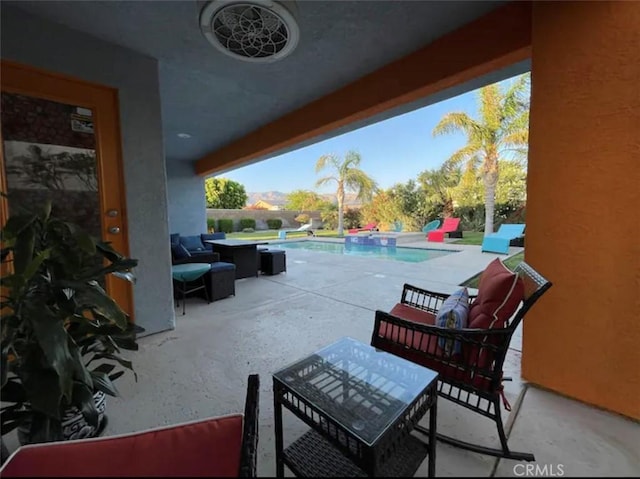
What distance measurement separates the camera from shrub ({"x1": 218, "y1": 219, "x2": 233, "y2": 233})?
582 inches

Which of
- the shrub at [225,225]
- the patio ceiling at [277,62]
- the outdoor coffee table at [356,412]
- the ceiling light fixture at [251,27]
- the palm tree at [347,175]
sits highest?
the palm tree at [347,175]

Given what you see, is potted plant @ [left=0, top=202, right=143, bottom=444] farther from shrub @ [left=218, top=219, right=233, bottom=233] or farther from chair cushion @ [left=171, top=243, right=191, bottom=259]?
shrub @ [left=218, top=219, right=233, bottom=233]

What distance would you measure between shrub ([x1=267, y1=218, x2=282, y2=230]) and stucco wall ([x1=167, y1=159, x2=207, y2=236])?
34.1 ft

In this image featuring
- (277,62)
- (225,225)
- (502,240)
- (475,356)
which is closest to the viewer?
(475,356)

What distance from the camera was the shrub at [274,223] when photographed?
708 inches

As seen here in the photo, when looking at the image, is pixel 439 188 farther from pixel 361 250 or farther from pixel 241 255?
pixel 241 255

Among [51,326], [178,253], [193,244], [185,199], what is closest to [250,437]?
[51,326]

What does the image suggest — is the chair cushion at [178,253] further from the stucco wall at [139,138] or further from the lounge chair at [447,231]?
the lounge chair at [447,231]

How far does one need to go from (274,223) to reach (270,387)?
16.6m

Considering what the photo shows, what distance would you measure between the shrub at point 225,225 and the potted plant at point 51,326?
14.0m

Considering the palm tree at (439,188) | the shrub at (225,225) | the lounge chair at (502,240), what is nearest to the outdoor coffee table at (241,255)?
the lounge chair at (502,240)

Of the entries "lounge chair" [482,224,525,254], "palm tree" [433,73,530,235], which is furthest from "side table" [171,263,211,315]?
"palm tree" [433,73,530,235]

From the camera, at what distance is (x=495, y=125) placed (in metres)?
7.87

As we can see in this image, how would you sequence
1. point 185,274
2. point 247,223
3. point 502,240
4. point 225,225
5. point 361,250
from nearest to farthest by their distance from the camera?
point 185,274 → point 502,240 → point 361,250 → point 225,225 → point 247,223
